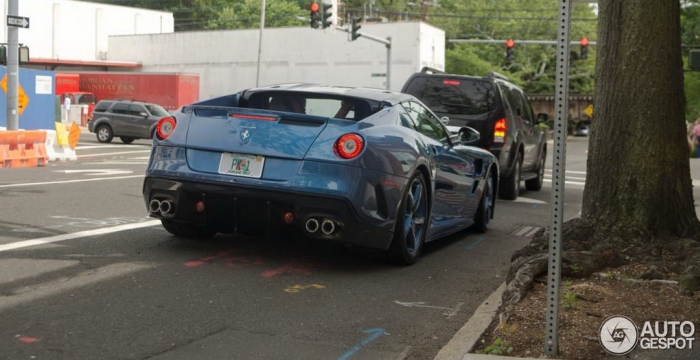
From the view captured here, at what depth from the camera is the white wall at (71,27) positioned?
210ft

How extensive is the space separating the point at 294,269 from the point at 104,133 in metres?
32.4

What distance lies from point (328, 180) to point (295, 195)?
0.27m

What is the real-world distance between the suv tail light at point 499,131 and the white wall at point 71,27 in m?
51.8

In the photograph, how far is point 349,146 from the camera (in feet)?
24.2

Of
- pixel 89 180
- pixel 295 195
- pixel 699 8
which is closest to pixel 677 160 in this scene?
pixel 295 195

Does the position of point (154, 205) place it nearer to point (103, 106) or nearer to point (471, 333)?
point (471, 333)

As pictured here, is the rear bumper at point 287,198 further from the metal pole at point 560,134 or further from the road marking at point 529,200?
the road marking at point 529,200

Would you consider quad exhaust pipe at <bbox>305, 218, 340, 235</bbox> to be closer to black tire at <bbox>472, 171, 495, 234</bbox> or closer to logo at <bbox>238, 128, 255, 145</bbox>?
logo at <bbox>238, 128, 255, 145</bbox>

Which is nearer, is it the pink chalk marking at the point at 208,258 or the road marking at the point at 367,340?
the road marking at the point at 367,340

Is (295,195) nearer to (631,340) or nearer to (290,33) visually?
(631,340)

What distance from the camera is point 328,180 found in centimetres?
727

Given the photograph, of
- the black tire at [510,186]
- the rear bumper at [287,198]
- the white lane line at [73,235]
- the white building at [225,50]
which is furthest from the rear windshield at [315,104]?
the white building at [225,50]

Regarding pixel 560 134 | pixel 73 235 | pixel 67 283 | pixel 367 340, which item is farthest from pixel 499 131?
pixel 560 134

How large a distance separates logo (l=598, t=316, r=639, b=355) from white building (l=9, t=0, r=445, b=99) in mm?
52192
